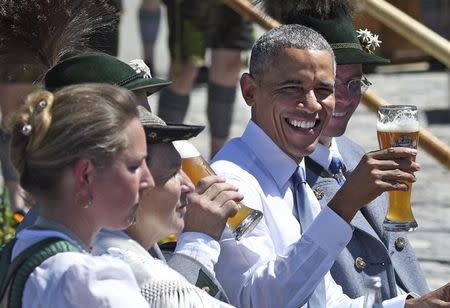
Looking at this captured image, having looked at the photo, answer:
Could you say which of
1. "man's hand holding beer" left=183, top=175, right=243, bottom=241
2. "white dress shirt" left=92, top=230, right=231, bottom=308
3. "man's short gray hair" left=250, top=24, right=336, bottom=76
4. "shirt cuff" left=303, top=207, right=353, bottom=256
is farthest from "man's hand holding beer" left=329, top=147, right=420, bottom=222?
"white dress shirt" left=92, top=230, right=231, bottom=308

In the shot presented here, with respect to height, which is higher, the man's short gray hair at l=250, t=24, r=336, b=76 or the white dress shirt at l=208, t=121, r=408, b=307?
the man's short gray hair at l=250, t=24, r=336, b=76

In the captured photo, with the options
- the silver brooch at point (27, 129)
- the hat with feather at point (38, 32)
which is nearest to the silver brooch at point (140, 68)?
the hat with feather at point (38, 32)

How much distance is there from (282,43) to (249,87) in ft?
0.65

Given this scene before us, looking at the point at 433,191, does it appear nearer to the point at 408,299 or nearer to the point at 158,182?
the point at 408,299

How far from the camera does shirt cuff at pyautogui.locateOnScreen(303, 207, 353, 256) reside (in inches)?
147

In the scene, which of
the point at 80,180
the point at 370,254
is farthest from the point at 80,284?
the point at 370,254

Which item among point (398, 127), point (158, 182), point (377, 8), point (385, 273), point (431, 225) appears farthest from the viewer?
point (431, 225)

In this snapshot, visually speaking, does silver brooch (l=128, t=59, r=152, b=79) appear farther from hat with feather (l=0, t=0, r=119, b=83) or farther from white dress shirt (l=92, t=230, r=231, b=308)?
white dress shirt (l=92, t=230, r=231, b=308)

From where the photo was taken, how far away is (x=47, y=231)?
280 cm

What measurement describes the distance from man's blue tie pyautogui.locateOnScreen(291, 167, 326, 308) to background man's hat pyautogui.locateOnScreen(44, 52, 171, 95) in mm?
720

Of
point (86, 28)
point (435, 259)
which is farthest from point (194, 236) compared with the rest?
point (435, 259)

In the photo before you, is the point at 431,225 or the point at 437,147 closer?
the point at 437,147

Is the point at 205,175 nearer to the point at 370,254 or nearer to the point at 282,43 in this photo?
the point at 282,43

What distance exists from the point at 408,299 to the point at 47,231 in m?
1.55
